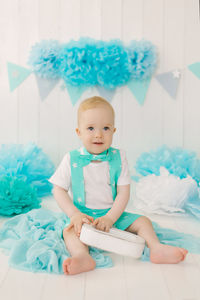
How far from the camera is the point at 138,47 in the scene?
7.79 feet

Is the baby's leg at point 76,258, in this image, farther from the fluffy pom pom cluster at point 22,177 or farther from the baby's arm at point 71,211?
the fluffy pom pom cluster at point 22,177

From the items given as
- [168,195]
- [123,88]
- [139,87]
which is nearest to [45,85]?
[123,88]

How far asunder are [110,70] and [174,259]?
5.10ft

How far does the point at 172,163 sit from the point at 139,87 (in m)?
0.65

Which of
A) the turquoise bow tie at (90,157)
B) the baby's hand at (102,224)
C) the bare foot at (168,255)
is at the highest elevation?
the turquoise bow tie at (90,157)

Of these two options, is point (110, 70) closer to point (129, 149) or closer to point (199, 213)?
point (129, 149)

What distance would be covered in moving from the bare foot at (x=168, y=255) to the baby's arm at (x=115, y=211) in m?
0.19

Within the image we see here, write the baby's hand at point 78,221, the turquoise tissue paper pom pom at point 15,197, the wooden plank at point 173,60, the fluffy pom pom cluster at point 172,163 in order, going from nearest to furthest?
the baby's hand at point 78,221
the turquoise tissue paper pom pom at point 15,197
the fluffy pom pom cluster at point 172,163
the wooden plank at point 173,60

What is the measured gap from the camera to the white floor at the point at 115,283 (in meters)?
0.91

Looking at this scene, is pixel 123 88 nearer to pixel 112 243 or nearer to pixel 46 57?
pixel 46 57

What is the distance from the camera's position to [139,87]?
8.09 ft

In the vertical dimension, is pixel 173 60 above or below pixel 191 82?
above

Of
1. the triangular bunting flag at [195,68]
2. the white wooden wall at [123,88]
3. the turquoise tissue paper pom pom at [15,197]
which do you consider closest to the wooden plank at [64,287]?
the turquoise tissue paper pom pom at [15,197]

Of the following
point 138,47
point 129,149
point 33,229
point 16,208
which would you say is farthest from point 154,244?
point 138,47
